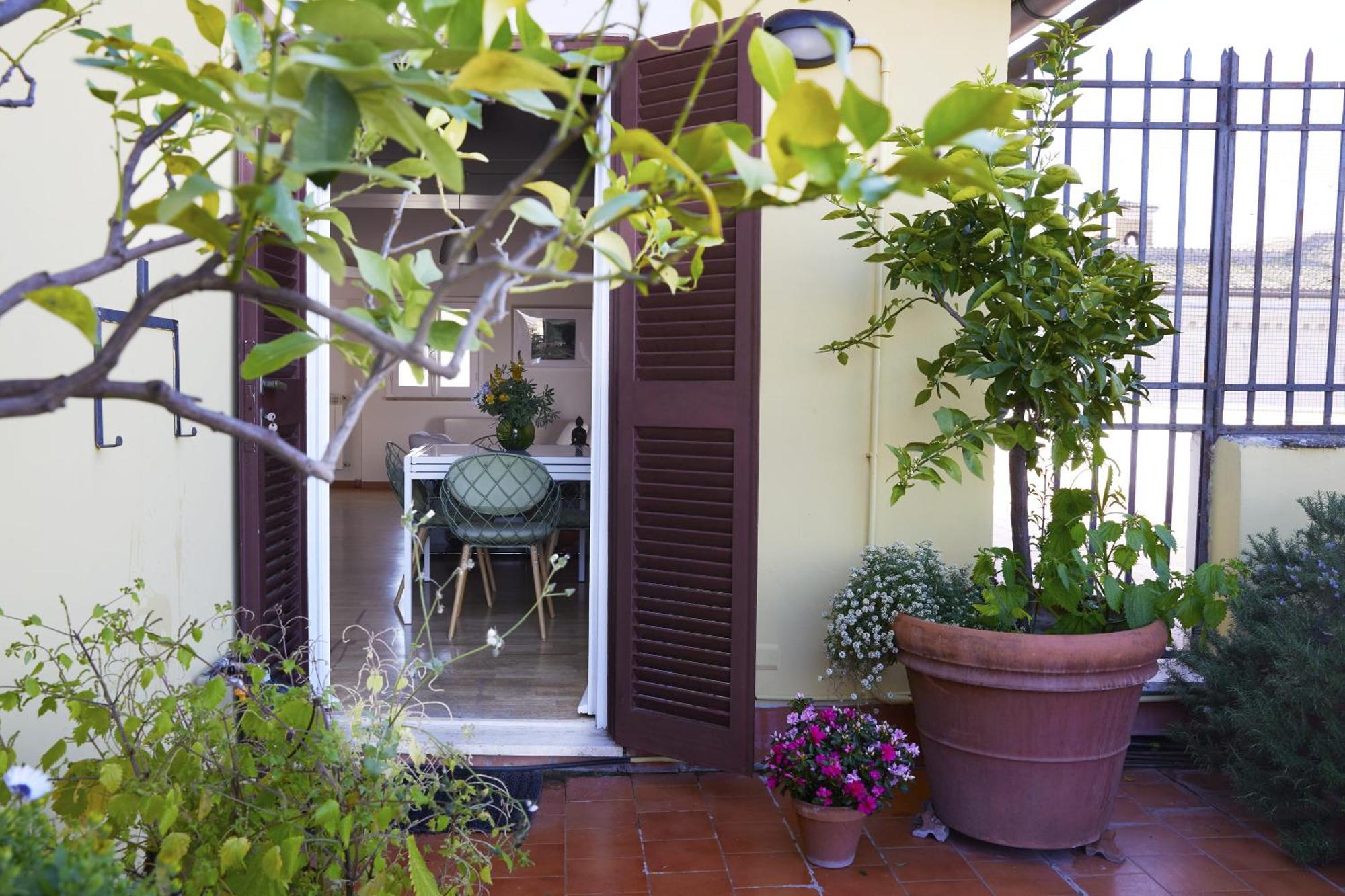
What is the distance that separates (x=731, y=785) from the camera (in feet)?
12.2

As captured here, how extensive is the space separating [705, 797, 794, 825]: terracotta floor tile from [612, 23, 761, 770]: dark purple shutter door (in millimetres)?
136

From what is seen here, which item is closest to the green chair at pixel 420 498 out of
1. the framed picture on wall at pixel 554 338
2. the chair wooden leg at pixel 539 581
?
the chair wooden leg at pixel 539 581

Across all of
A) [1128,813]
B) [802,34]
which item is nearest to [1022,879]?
[1128,813]

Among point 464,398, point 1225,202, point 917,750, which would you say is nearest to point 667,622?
point 917,750

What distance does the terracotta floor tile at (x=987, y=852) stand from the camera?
3.16m

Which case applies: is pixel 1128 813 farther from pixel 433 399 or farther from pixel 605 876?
pixel 433 399

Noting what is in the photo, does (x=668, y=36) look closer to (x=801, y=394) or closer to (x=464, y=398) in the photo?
(x=801, y=394)

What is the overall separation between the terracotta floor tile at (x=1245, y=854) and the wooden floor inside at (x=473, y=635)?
202 centimetres

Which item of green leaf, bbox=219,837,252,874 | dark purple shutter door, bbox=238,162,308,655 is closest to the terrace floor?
dark purple shutter door, bbox=238,162,308,655

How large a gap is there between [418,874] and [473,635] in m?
3.72

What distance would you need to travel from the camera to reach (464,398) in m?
11.5

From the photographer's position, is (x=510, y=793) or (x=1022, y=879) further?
(x=510, y=793)

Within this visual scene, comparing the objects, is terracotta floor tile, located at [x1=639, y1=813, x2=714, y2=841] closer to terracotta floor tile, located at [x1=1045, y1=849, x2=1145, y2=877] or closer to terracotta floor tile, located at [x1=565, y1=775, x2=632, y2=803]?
terracotta floor tile, located at [x1=565, y1=775, x2=632, y2=803]

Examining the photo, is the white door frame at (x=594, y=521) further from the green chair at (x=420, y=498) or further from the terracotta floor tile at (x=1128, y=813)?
the green chair at (x=420, y=498)
